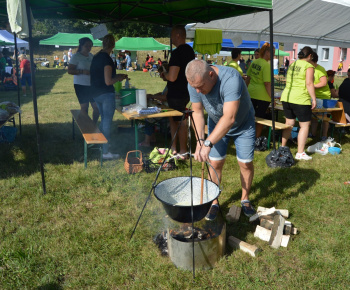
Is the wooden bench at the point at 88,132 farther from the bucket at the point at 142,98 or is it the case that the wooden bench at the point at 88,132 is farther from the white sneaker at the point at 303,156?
the white sneaker at the point at 303,156

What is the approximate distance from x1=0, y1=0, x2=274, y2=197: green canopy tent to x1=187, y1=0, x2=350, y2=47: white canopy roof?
1400 millimetres

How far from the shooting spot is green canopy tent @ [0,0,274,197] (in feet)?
16.8

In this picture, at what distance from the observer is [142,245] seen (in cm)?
286

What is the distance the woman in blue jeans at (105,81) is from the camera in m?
4.65

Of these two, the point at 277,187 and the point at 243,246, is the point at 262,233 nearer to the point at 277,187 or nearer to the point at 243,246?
the point at 243,246

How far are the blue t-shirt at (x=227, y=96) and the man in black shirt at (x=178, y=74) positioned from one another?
162cm

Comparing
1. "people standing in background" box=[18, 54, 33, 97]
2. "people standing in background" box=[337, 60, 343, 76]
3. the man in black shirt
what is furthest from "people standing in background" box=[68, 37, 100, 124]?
"people standing in background" box=[337, 60, 343, 76]

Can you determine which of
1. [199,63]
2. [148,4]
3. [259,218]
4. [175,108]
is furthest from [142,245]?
[148,4]

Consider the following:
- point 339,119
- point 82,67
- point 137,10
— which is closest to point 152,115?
point 82,67

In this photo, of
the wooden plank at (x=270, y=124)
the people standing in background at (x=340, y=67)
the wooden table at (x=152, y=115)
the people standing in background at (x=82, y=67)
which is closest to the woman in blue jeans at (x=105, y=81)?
the wooden table at (x=152, y=115)

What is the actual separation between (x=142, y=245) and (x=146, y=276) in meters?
0.40

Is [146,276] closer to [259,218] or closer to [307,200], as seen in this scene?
[259,218]

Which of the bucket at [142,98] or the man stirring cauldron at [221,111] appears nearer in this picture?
the man stirring cauldron at [221,111]

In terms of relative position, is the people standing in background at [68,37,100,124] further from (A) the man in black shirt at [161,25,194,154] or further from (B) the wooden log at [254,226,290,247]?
(B) the wooden log at [254,226,290,247]
